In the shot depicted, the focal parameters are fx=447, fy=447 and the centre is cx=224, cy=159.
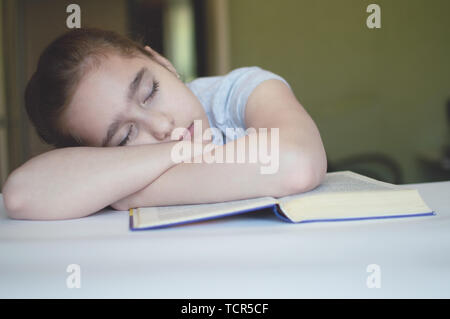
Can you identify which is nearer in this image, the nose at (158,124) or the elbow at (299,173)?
the elbow at (299,173)

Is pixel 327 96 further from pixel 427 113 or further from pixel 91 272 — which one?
pixel 91 272

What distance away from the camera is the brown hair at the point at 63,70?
0.81 m

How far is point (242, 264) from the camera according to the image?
46 cm

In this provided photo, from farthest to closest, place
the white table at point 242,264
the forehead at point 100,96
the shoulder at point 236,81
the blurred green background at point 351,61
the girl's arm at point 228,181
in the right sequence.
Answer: the blurred green background at point 351,61, the shoulder at point 236,81, the forehead at point 100,96, the girl's arm at point 228,181, the white table at point 242,264

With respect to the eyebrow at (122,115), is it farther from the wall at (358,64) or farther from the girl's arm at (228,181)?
the wall at (358,64)

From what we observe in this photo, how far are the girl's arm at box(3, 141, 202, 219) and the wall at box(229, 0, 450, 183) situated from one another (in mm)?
2460

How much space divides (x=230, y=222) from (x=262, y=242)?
0.10 meters

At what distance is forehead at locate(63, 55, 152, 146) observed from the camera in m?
0.78

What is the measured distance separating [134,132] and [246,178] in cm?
28

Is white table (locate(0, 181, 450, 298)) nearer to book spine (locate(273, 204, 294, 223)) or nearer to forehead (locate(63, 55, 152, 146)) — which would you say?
book spine (locate(273, 204, 294, 223))

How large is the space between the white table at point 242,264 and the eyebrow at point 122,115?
1.07ft

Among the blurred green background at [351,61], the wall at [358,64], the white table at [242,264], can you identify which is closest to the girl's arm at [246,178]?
the white table at [242,264]

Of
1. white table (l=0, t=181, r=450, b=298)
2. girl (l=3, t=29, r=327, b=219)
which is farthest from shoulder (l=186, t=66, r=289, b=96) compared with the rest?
white table (l=0, t=181, r=450, b=298)

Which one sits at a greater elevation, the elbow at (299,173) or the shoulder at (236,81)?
the shoulder at (236,81)
